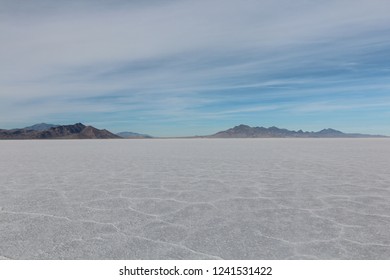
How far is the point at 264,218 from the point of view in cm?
408

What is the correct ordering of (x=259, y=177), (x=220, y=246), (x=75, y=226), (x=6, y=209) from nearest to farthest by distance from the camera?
1. (x=220, y=246)
2. (x=75, y=226)
3. (x=6, y=209)
4. (x=259, y=177)

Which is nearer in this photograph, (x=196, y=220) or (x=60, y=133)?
(x=196, y=220)

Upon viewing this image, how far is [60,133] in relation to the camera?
182125 millimetres

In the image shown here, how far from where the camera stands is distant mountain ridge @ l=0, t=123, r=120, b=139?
159250 millimetres

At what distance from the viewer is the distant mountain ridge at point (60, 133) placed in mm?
159250

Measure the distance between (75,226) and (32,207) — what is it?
1.42 m

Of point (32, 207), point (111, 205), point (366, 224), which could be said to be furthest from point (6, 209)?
point (366, 224)

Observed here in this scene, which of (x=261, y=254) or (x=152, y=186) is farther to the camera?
(x=152, y=186)

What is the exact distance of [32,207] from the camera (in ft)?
15.5

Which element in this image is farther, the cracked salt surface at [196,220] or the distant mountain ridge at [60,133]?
the distant mountain ridge at [60,133]

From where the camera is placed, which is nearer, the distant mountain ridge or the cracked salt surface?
the cracked salt surface
